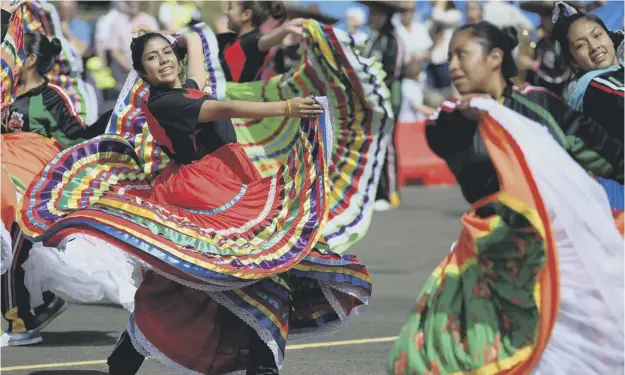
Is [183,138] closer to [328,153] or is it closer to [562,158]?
[328,153]

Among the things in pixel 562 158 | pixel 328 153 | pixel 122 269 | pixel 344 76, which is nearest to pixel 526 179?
pixel 562 158

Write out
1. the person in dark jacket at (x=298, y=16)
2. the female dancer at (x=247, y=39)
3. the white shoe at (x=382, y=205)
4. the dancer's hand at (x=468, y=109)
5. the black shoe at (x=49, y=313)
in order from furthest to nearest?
the white shoe at (x=382, y=205), the person in dark jacket at (x=298, y=16), the female dancer at (x=247, y=39), the black shoe at (x=49, y=313), the dancer's hand at (x=468, y=109)

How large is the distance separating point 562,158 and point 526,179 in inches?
5.7

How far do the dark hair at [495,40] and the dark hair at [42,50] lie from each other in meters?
3.47

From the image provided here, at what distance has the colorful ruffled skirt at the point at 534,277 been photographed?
15.9 feet

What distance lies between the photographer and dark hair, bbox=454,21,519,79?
5152mm

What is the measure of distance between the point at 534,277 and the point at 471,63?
79 cm

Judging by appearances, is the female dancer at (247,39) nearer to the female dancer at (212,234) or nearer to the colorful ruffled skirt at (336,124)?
the colorful ruffled skirt at (336,124)

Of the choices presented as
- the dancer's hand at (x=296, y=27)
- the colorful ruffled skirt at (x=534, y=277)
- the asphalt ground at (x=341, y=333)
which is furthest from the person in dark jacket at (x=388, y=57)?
the colorful ruffled skirt at (x=534, y=277)

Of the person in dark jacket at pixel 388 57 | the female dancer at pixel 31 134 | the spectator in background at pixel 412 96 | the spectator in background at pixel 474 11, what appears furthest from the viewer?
the spectator in background at pixel 412 96

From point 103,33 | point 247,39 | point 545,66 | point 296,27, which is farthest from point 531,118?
point 103,33

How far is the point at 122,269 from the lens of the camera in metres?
8.26

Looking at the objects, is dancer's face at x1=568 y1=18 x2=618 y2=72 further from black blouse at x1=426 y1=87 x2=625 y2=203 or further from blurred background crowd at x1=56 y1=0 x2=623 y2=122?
blurred background crowd at x1=56 y1=0 x2=623 y2=122

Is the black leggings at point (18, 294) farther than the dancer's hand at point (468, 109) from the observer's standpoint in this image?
Yes
